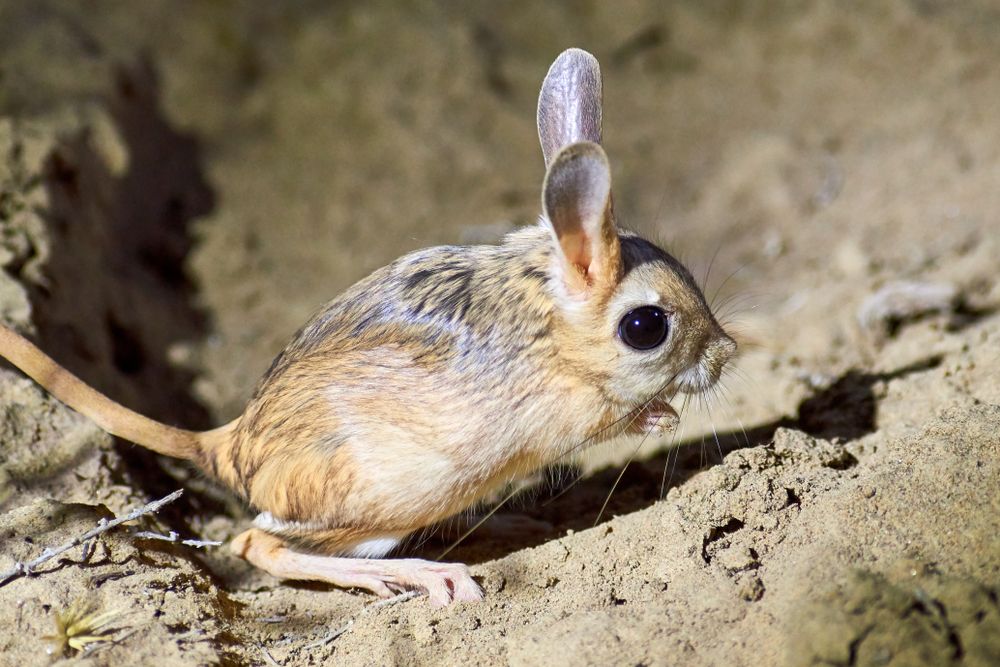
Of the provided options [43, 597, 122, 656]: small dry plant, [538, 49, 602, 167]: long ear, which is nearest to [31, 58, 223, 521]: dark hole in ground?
[43, 597, 122, 656]: small dry plant

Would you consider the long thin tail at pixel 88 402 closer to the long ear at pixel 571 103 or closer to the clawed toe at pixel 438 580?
the clawed toe at pixel 438 580

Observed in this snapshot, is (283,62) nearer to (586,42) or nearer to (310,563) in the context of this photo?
(586,42)

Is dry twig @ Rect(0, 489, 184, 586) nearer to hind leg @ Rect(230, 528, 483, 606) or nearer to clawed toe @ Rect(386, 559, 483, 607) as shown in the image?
hind leg @ Rect(230, 528, 483, 606)

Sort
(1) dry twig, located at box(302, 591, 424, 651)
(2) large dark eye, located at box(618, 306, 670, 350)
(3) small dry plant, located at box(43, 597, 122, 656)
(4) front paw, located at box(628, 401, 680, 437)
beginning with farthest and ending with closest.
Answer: (4) front paw, located at box(628, 401, 680, 437), (2) large dark eye, located at box(618, 306, 670, 350), (1) dry twig, located at box(302, 591, 424, 651), (3) small dry plant, located at box(43, 597, 122, 656)

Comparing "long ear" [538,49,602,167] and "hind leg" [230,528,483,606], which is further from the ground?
"long ear" [538,49,602,167]

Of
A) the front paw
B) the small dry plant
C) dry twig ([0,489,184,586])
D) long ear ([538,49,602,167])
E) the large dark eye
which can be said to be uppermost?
long ear ([538,49,602,167])

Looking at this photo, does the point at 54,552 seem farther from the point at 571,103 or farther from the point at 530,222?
the point at 530,222

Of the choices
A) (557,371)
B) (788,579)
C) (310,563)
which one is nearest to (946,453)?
(788,579)
